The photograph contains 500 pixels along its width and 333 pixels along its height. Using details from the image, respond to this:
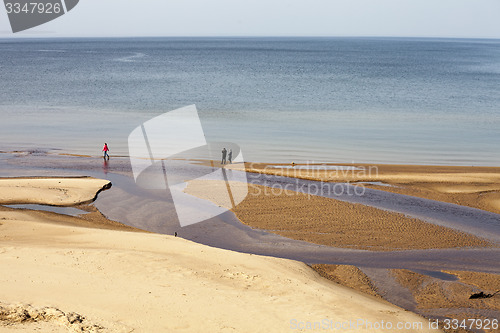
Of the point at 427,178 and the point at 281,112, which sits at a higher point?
the point at 281,112

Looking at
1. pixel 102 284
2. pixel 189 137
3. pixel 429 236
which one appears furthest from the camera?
pixel 189 137

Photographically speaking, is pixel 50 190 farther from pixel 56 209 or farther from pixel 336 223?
pixel 336 223

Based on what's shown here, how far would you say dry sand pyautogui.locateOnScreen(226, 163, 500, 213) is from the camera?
75.5 feet

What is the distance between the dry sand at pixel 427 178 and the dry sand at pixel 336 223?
365 cm

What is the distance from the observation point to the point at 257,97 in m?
58.7

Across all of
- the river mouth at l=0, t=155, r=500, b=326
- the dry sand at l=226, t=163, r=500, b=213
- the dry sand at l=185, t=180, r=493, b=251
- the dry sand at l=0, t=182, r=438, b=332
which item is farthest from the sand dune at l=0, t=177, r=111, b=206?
the dry sand at l=226, t=163, r=500, b=213

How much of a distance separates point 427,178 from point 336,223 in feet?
27.8

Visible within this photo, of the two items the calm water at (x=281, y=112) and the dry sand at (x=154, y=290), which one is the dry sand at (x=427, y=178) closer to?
the calm water at (x=281, y=112)

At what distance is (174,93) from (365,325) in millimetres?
53415

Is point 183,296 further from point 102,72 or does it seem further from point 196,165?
→ point 102,72

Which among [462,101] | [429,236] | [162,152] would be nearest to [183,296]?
[429,236]

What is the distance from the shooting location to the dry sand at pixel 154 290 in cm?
1003

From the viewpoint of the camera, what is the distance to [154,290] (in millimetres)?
11516

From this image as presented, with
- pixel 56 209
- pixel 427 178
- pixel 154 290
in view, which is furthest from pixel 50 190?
pixel 427 178
